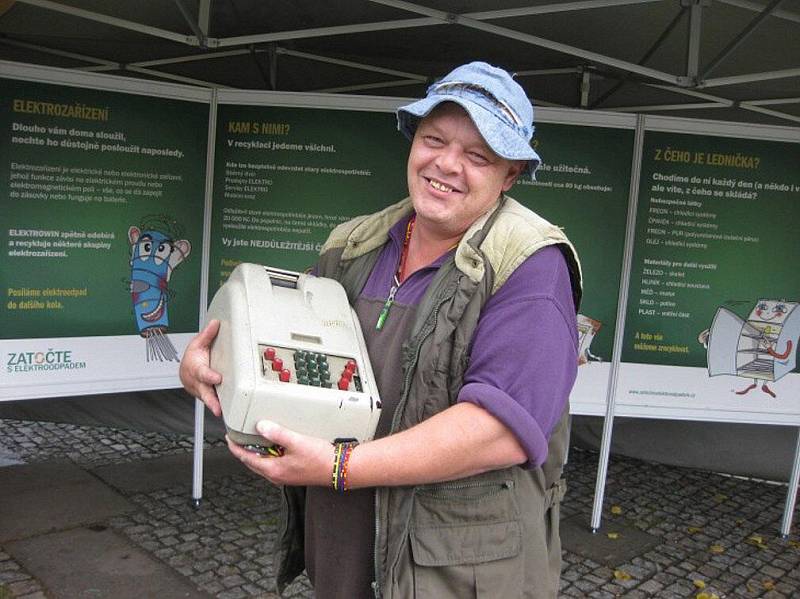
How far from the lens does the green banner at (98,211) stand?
3.36m

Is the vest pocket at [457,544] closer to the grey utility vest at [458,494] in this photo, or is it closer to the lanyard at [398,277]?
the grey utility vest at [458,494]

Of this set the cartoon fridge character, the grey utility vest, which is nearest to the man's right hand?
the grey utility vest

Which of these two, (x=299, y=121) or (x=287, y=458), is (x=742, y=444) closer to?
(x=299, y=121)

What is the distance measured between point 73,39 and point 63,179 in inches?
90.8

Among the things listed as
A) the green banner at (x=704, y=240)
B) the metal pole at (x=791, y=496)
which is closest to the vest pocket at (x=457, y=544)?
the green banner at (x=704, y=240)

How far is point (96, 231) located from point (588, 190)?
8.55 ft

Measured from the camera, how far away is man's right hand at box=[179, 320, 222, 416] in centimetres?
149

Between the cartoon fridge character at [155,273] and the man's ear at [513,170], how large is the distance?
8.85ft

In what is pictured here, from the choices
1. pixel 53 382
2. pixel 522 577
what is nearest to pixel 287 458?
pixel 522 577

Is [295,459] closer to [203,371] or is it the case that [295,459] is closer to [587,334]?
[203,371]

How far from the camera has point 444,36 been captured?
472cm

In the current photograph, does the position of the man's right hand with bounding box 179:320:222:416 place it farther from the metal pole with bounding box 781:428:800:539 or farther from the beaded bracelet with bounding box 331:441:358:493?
the metal pole with bounding box 781:428:800:539

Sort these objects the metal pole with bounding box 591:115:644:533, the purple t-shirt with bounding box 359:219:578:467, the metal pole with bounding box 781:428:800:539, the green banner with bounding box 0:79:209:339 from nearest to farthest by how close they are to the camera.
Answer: the purple t-shirt with bounding box 359:219:578:467
the green banner with bounding box 0:79:209:339
the metal pole with bounding box 591:115:644:533
the metal pole with bounding box 781:428:800:539

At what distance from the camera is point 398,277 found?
5.36 feet
